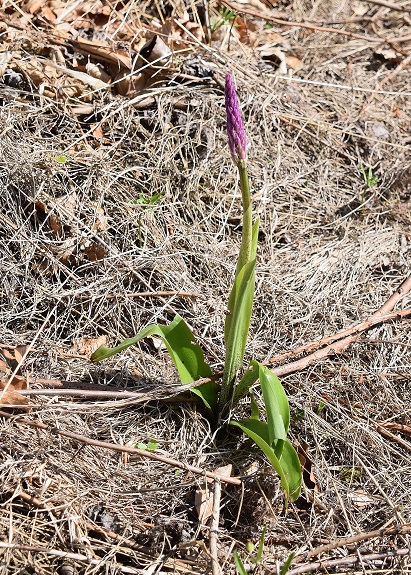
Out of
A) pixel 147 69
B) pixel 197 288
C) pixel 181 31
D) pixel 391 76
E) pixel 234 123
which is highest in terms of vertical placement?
pixel 234 123

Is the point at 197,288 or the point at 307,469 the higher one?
the point at 197,288

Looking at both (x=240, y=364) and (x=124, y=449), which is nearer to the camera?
(x=124, y=449)

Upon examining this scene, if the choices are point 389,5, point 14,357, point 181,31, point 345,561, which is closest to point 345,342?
point 345,561

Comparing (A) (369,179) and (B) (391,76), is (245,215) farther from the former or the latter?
(B) (391,76)

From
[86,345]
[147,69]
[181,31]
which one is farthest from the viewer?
[181,31]

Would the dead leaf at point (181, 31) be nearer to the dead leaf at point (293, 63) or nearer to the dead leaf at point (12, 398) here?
the dead leaf at point (293, 63)
